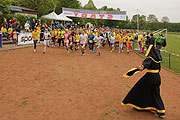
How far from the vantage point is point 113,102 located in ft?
22.2

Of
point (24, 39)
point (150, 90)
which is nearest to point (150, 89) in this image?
point (150, 90)

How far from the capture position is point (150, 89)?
5723 millimetres

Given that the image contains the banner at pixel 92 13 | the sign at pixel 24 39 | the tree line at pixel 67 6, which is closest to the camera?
the sign at pixel 24 39

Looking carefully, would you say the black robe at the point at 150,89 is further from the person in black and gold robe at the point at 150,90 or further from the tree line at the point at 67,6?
the tree line at the point at 67,6

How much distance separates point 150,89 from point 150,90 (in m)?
0.03

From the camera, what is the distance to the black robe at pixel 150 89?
5672mm

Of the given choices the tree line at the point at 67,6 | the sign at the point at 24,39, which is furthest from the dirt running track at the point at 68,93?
the tree line at the point at 67,6

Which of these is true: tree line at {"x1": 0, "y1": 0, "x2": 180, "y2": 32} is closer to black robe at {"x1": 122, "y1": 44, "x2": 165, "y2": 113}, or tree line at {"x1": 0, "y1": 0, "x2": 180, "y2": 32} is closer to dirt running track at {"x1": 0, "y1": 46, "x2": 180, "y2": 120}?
dirt running track at {"x1": 0, "y1": 46, "x2": 180, "y2": 120}

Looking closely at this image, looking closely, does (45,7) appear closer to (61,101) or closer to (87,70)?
(87,70)

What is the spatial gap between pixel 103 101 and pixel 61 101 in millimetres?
1616

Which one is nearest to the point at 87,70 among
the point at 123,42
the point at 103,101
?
the point at 103,101

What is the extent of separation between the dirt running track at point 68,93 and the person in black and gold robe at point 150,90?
12.2 inches

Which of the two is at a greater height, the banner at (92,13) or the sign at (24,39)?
the banner at (92,13)

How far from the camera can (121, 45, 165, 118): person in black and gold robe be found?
5664 millimetres
